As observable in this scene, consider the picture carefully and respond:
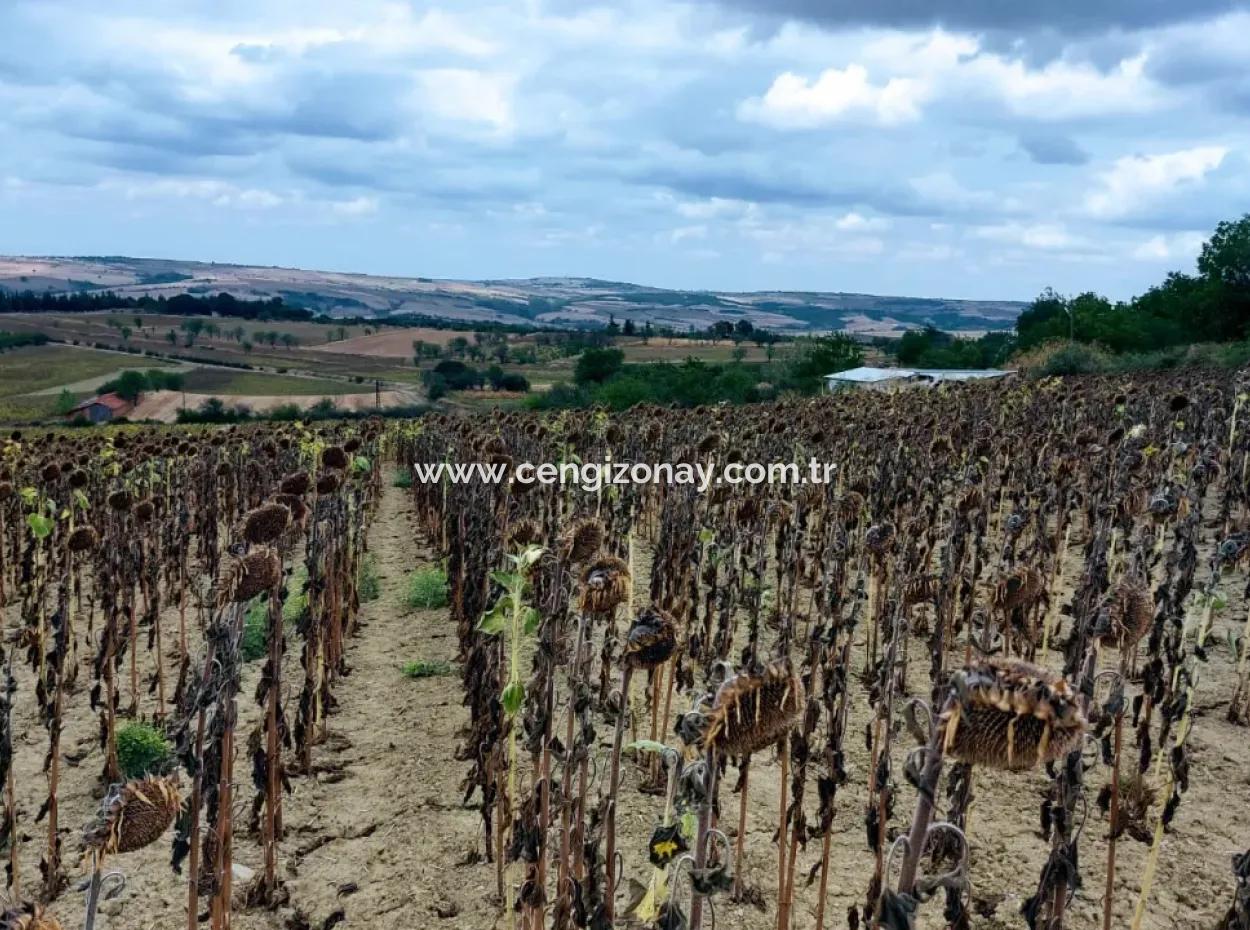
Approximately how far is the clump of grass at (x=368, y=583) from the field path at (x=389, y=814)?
231 centimetres

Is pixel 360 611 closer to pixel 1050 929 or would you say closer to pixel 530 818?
pixel 530 818

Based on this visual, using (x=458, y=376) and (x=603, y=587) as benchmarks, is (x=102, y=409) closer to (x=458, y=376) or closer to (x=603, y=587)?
(x=458, y=376)

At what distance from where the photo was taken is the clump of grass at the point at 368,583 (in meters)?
11.8

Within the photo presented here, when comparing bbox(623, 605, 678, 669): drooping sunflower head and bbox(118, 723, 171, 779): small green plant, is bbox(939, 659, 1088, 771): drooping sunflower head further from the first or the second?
bbox(118, 723, 171, 779): small green plant

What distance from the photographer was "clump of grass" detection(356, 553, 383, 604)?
38.7ft

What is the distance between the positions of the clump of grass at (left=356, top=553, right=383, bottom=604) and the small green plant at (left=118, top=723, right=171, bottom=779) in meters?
4.29

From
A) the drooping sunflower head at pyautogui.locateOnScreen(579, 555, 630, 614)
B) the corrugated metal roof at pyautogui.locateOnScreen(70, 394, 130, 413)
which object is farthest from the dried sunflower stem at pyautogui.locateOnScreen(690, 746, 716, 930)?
the corrugated metal roof at pyautogui.locateOnScreen(70, 394, 130, 413)

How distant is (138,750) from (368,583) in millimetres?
5494

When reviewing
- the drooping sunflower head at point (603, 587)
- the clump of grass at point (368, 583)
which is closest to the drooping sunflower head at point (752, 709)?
the drooping sunflower head at point (603, 587)

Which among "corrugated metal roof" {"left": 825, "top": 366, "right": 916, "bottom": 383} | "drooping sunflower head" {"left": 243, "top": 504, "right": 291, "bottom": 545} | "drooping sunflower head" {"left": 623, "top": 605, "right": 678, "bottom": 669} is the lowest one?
"corrugated metal roof" {"left": 825, "top": 366, "right": 916, "bottom": 383}

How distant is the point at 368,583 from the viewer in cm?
1216

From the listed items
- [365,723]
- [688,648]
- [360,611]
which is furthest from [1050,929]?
[360,611]

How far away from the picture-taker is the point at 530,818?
166 inches

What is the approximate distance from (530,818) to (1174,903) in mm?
3231
